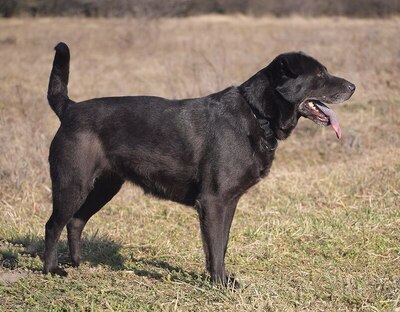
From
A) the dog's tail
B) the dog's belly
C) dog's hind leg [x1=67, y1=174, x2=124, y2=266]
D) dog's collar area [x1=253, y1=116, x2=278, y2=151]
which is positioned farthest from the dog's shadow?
the dog's tail

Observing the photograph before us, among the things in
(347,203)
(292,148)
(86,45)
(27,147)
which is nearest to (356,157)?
(292,148)

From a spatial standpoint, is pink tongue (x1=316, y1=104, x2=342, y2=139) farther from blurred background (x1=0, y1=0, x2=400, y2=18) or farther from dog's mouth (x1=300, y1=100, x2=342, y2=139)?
blurred background (x1=0, y1=0, x2=400, y2=18)

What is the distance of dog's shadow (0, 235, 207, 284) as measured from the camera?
227 inches

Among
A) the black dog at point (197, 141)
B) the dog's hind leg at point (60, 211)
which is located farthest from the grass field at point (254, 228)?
the black dog at point (197, 141)

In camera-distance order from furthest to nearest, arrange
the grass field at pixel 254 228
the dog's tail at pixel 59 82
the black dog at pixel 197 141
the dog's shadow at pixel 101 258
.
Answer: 1. the dog's tail at pixel 59 82
2. the dog's shadow at pixel 101 258
3. the black dog at pixel 197 141
4. the grass field at pixel 254 228

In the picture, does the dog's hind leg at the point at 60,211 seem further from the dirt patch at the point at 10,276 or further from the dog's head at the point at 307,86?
the dog's head at the point at 307,86

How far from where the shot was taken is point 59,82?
19.5ft

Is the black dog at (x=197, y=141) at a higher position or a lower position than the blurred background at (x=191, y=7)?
lower

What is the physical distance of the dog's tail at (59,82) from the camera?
5.89 metres

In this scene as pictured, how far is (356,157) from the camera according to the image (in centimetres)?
1038

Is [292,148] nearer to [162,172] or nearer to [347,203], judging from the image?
[347,203]

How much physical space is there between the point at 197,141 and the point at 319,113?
1086 mm

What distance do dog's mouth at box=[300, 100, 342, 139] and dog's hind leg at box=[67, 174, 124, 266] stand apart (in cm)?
172

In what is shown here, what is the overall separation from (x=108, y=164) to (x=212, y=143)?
91 centimetres
